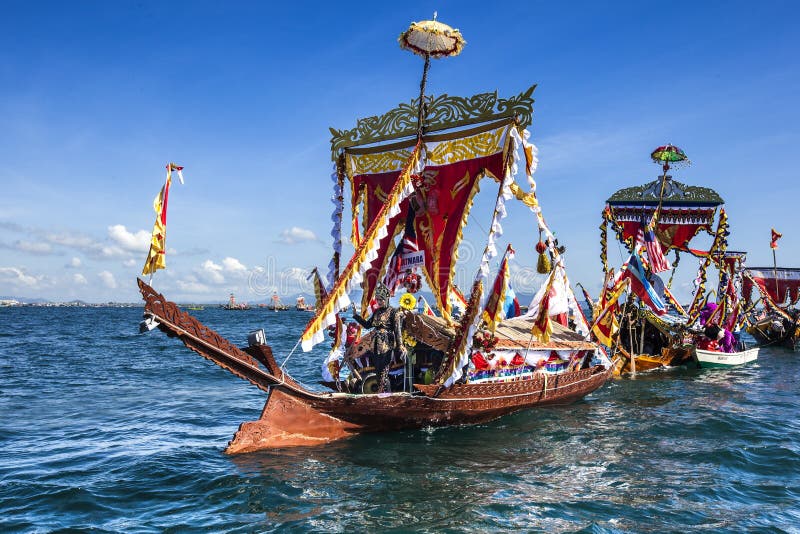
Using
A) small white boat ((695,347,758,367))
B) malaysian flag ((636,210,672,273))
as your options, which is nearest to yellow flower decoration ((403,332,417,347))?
small white boat ((695,347,758,367))

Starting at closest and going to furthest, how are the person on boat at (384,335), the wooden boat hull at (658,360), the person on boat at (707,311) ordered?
the person on boat at (384,335), the wooden boat hull at (658,360), the person on boat at (707,311)

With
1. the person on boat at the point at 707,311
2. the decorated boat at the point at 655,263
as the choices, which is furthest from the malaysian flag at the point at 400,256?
the person on boat at the point at 707,311

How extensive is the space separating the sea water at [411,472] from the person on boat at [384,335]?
1.71 metres

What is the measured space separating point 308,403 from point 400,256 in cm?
603

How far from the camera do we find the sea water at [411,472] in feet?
24.6

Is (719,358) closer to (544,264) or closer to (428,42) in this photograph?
(544,264)

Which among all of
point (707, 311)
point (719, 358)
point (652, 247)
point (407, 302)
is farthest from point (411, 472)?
point (707, 311)

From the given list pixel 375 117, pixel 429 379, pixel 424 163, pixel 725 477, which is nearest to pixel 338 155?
pixel 375 117

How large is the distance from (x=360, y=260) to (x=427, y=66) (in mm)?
5757

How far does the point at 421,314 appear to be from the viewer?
43.4 feet

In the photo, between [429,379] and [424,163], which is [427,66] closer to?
[424,163]

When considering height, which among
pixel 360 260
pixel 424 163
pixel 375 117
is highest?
pixel 375 117

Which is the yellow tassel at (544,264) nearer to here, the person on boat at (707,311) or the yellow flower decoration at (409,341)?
the yellow flower decoration at (409,341)

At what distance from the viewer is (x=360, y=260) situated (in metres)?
10.9
